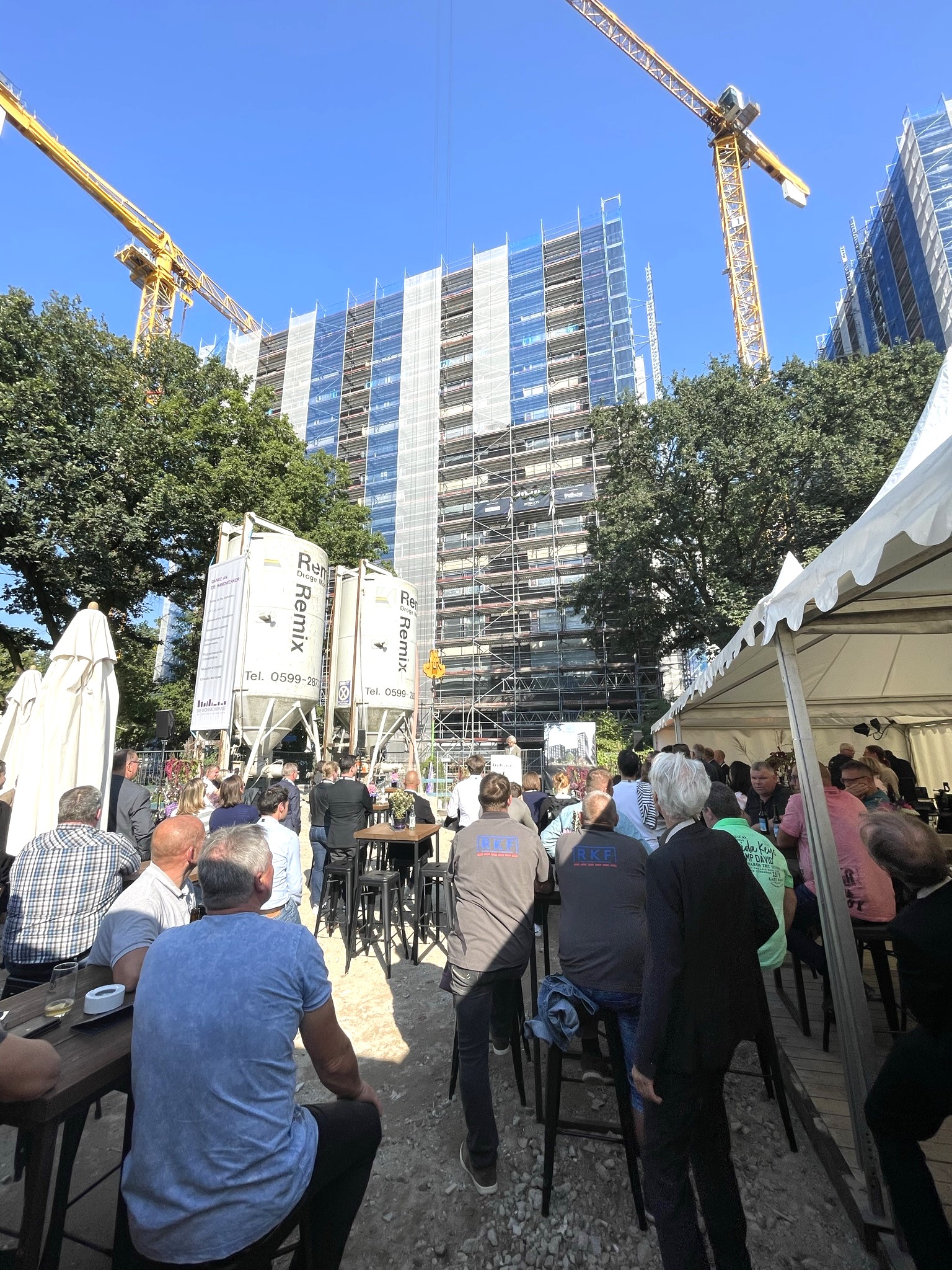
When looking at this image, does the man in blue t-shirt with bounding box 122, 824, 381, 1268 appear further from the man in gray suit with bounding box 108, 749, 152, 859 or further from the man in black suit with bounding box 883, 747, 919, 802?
the man in black suit with bounding box 883, 747, 919, 802

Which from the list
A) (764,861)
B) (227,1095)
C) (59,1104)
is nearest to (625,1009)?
(764,861)

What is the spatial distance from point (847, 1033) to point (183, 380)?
22819 millimetres

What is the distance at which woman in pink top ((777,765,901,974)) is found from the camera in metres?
3.13

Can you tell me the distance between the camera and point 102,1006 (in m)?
1.87

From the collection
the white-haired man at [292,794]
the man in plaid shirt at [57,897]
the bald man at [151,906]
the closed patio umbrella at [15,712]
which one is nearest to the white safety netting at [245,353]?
the closed patio umbrella at [15,712]

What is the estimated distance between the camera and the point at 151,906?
7.52ft

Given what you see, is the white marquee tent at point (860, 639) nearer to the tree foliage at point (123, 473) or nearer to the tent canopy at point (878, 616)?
the tent canopy at point (878, 616)

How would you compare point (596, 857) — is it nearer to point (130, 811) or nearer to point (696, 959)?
point (696, 959)

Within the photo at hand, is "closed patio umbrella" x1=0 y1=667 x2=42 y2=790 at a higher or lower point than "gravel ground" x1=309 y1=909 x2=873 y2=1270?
higher

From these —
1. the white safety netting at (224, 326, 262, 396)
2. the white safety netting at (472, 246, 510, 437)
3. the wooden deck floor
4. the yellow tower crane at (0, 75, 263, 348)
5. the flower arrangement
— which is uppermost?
the yellow tower crane at (0, 75, 263, 348)

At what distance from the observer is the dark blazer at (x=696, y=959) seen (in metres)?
1.69

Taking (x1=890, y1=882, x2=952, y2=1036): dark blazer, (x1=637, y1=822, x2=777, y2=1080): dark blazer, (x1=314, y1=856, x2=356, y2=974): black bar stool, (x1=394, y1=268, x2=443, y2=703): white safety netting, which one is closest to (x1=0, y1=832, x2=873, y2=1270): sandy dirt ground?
(x1=637, y1=822, x2=777, y2=1080): dark blazer

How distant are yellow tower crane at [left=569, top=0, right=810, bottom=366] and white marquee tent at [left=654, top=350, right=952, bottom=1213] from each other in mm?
33958

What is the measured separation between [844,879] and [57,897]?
4299 mm
